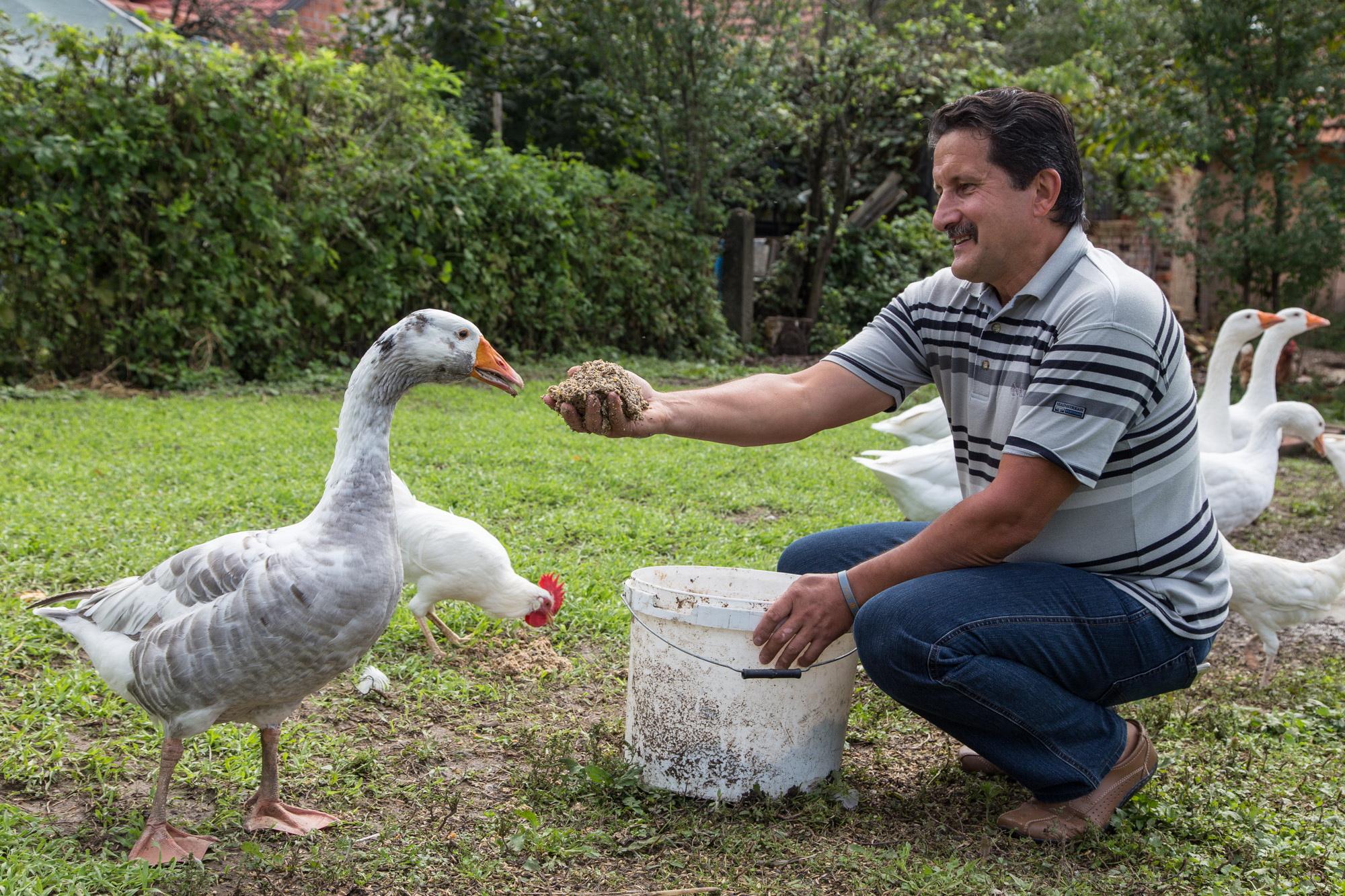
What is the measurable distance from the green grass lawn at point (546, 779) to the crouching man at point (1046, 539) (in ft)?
0.97

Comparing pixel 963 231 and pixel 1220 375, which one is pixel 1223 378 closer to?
pixel 1220 375

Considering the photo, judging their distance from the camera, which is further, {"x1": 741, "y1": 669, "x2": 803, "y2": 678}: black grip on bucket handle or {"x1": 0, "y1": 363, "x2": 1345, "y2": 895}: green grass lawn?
{"x1": 741, "y1": 669, "x2": 803, "y2": 678}: black grip on bucket handle

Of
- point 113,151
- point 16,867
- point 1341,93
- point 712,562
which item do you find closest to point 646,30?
point 113,151

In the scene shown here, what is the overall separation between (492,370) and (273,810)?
1.24m

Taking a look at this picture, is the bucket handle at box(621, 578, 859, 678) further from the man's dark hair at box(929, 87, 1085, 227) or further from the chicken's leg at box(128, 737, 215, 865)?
the man's dark hair at box(929, 87, 1085, 227)

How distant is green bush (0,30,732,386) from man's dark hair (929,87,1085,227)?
7.00 meters

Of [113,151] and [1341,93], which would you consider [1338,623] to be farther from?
[113,151]

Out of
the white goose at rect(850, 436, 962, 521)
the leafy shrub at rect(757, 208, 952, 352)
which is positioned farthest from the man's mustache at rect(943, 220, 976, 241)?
the leafy shrub at rect(757, 208, 952, 352)

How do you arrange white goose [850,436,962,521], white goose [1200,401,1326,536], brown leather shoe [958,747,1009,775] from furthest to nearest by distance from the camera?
white goose [1200,401,1326,536]
white goose [850,436,962,521]
brown leather shoe [958,747,1009,775]

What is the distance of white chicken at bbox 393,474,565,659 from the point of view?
3918 mm

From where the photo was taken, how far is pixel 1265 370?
6961 mm

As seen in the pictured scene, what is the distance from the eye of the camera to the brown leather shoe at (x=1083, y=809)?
279cm

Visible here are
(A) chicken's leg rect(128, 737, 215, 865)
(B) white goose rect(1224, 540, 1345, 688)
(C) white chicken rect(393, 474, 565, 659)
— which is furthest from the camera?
(B) white goose rect(1224, 540, 1345, 688)

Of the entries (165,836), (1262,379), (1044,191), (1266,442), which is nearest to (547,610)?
(165,836)
